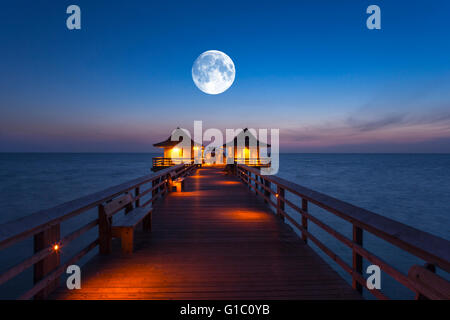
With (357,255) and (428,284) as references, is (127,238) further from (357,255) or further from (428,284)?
(428,284)

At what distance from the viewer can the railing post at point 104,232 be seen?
10.5ft

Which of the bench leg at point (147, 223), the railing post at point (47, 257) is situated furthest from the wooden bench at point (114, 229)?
the railing post at point (47, 257)

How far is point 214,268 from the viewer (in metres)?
2.97

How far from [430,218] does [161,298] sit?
21.4 m

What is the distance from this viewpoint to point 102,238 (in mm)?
3258

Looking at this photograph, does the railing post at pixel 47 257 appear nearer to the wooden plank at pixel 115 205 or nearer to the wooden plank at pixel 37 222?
the wooden plank at pixel 37 222

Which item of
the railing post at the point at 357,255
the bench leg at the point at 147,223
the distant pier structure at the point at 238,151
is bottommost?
the bench leg at the point at 147,223

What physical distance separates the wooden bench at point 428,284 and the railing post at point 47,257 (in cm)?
285

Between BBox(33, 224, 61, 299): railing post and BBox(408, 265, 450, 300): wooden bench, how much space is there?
2.85m
